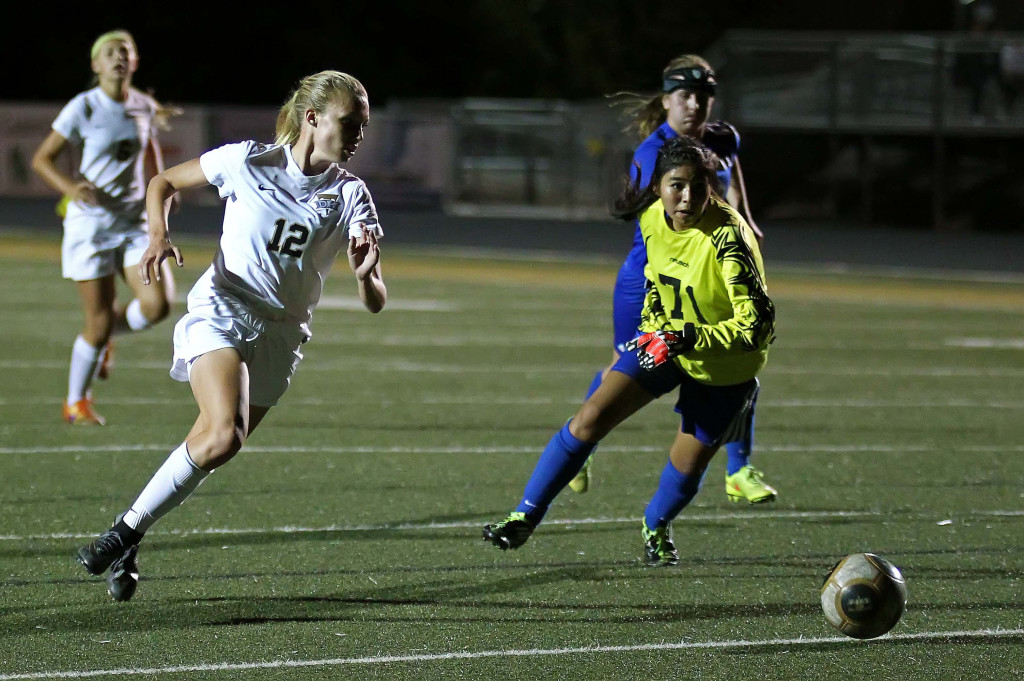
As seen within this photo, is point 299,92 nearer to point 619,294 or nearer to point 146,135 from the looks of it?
point 619,294

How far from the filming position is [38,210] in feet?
94.2

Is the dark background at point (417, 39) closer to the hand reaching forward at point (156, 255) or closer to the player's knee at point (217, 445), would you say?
the hand reaching forward at point (156, 255)

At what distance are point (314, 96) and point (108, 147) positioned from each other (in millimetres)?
3744

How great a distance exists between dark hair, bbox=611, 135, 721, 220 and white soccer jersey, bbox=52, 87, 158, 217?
11.5 ft

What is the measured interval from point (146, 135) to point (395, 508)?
3097mm

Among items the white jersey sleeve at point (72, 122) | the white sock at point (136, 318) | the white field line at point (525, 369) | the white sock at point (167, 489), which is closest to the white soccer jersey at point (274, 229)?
the white sock at point (167, 489)

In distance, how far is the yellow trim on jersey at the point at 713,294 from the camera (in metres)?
5.04

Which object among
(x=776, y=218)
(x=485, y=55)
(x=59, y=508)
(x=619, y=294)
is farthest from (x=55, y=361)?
(x=485, y=55)

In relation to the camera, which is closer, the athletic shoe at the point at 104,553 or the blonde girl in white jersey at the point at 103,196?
the athletic shoe at the point at 104,553

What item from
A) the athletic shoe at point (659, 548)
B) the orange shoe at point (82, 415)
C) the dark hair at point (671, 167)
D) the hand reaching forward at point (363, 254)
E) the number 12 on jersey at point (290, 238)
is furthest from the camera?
the orange shoe at point (82, 415)

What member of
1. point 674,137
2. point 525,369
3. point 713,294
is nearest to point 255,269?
point 713,294

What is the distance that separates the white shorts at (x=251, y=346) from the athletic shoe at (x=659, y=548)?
1512 millimetres

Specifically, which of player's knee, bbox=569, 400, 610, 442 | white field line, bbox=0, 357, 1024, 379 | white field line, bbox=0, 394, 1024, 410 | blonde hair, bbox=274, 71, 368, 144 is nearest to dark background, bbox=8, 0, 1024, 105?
A: white field line, bbox=0, 357, 1024, 379

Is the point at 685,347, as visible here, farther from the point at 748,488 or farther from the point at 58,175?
the point at 58,175
